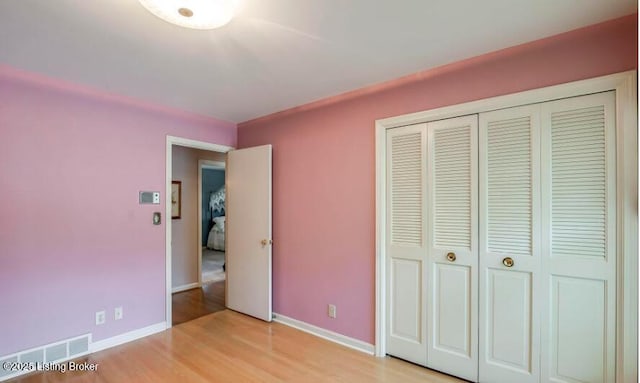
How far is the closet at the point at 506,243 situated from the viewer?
6.11 feet

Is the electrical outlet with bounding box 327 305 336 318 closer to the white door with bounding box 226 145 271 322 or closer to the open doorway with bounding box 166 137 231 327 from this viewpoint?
the white door with bounding box 226 145 271 322

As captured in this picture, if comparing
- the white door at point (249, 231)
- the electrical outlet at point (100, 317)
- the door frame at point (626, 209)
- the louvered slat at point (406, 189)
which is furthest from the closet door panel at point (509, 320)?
the electrical outlet at point (100, 317)

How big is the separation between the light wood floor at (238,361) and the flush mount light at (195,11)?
240 centimetres

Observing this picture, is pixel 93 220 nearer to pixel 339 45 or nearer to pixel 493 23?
pixel 339 45

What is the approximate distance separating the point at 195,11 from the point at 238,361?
2.54m

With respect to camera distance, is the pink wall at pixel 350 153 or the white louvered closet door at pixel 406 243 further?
the white louvered closet door at pixel 406 243

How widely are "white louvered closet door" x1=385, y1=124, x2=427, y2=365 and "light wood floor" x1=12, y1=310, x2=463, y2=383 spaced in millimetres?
216

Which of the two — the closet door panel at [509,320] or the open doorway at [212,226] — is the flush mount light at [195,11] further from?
the open doorway at [212,226]

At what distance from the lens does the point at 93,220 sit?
2.80 metres

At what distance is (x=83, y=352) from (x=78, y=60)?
240 centimetres

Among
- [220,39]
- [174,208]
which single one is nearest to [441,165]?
[220,39]

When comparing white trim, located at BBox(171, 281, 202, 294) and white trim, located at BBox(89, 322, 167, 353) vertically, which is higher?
white trim, located at BBox(89, 322, 167, 353)

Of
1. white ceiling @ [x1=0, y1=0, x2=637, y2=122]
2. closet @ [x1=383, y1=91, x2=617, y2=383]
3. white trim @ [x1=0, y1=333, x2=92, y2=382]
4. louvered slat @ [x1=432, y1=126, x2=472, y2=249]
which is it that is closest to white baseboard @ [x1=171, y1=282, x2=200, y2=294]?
white trim @ [x1=0, y1=333, x2=92, y2=382]

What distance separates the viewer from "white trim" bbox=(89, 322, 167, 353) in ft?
9.20
